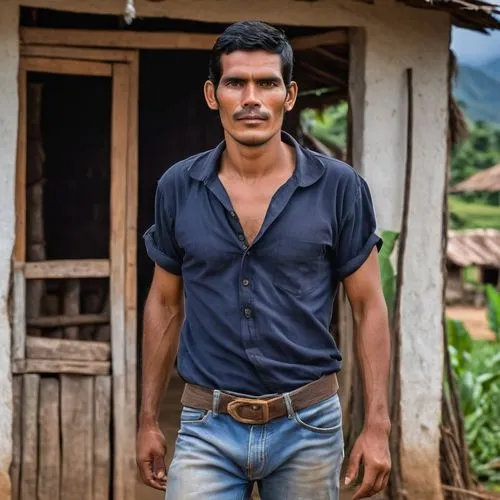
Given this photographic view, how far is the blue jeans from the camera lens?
2.84 meters

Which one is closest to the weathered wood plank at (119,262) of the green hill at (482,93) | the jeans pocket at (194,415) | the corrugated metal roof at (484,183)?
the jeans pocket at (194,415)

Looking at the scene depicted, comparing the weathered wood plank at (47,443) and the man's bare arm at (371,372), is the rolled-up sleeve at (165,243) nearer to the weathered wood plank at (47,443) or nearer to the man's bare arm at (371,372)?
the man's bare arm at (371,372)

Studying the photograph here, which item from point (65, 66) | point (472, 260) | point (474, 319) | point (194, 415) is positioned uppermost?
point (65, 66)

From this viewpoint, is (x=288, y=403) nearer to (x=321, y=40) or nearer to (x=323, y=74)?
(x=321, y=40)

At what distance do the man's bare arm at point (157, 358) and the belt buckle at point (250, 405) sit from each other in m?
0.34

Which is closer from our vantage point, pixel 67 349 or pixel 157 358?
pixel 157 358

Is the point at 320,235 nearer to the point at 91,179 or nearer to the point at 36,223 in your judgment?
the point at 36,223

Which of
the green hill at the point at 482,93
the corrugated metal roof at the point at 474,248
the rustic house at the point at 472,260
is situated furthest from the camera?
the green hill at the point at 482,93

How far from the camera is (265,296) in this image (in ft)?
9.34

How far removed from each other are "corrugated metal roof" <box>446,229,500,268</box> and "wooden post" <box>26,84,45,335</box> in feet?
57.2

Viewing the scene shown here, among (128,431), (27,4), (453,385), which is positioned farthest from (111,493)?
(27,4)

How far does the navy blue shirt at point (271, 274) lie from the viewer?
2.84 meters

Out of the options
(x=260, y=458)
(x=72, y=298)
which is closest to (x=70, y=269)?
(x=72, y=298)

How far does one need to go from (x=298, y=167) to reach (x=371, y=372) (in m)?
0.60
